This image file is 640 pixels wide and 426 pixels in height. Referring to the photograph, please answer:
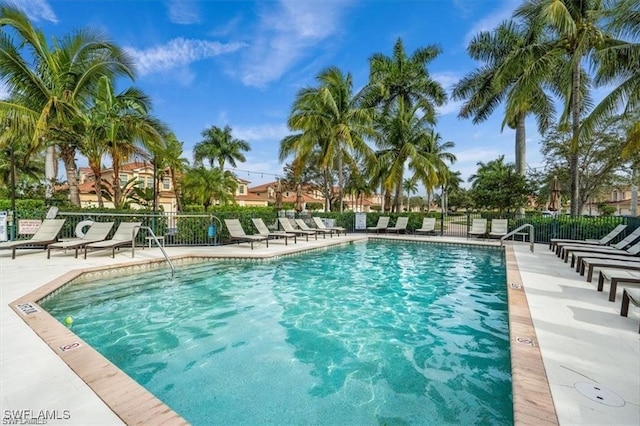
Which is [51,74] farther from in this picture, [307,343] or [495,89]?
[495,89]

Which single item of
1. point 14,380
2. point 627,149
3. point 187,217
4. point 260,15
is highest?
point 260,15

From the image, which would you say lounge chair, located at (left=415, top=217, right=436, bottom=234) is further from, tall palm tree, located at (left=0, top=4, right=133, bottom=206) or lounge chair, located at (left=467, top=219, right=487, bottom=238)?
tall palm tree, located at (left=0, top=4, right=133, bottom=206)

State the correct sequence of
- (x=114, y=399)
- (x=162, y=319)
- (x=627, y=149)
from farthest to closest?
(x=627, y=149), (x=162, y=319), (x=114, y=399)

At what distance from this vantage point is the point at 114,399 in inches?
98.5

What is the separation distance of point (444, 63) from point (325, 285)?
21452 mm

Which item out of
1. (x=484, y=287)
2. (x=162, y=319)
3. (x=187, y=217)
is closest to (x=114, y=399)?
(x=162, y=319)

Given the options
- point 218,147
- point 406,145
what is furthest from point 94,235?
point 218,147

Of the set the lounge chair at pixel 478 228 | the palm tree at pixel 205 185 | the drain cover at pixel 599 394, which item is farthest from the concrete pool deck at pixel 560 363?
the palm tree at pixel 205 185

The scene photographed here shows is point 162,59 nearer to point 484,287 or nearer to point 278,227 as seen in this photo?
point 278,227

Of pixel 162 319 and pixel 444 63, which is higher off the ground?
pixel 444 63

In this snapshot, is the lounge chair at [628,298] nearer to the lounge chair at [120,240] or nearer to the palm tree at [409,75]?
the lounge chair at [120,240]

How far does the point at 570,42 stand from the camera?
14359 mm

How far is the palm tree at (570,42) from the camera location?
12648 mm

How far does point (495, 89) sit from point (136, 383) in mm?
20261
